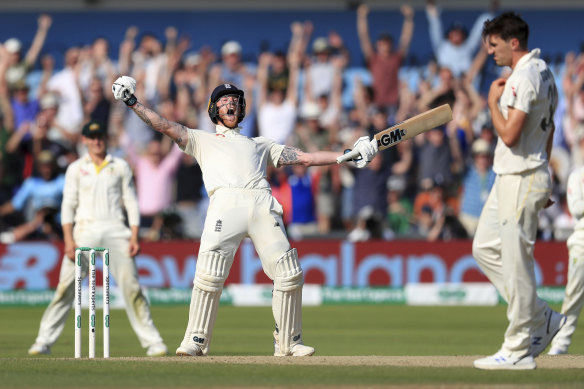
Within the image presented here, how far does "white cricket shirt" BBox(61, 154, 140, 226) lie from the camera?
9.18 meters

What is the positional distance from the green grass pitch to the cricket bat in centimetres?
135

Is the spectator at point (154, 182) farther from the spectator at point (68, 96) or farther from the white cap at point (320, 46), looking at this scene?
the white cap at point (320, 46)

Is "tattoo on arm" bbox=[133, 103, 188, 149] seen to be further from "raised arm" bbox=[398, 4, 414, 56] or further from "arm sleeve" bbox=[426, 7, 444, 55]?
"arm sleeve" bbox=[426, 7, 444, 55]

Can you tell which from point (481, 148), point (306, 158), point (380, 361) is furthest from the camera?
point (481, 148)

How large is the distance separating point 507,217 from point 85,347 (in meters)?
4.92

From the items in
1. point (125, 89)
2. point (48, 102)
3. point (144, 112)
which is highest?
point (48, 102)

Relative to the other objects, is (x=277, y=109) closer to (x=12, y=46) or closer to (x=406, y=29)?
(x=406, y=29)

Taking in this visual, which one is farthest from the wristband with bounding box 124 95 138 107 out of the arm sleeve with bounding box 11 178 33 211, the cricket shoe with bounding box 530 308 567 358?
the arm sleeve with bounding box 11 178 33 211

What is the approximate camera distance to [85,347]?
978 centimetres

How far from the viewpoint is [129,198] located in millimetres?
9250

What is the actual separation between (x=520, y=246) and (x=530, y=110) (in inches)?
28.4

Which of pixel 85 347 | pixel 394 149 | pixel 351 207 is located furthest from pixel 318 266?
pixel 85 347

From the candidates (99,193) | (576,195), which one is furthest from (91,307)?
(576,195)

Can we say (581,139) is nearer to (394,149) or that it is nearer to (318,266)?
(394,149)
